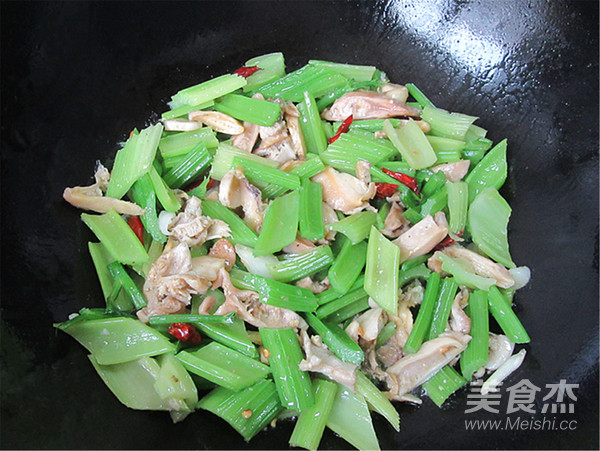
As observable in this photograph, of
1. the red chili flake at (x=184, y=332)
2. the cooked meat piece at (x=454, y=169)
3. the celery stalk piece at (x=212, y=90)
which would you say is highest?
the celery stalk piece at (x=212, y=90)

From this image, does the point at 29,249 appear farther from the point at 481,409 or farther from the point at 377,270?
the point at 481,409

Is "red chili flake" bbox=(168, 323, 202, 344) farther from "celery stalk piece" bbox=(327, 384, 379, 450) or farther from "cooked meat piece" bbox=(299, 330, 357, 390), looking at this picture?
"celery stalk piece" bbox=(327, 384, 379, 450)

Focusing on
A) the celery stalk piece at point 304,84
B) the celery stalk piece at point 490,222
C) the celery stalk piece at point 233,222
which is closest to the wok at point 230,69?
the celery stalk piece at point 490,222

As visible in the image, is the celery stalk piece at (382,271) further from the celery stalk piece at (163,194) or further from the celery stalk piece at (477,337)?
the celery stalk piece at (163,194)

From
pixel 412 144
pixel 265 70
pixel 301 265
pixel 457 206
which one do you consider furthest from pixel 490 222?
pixel 265 70

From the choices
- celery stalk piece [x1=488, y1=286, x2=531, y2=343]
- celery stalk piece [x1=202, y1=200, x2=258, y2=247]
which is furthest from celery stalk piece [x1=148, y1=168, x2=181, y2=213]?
celery stalk piece [x1=488, y1=286, x2=531, y2=343]

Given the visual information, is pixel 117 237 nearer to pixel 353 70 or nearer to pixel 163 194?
pixel 163 194
